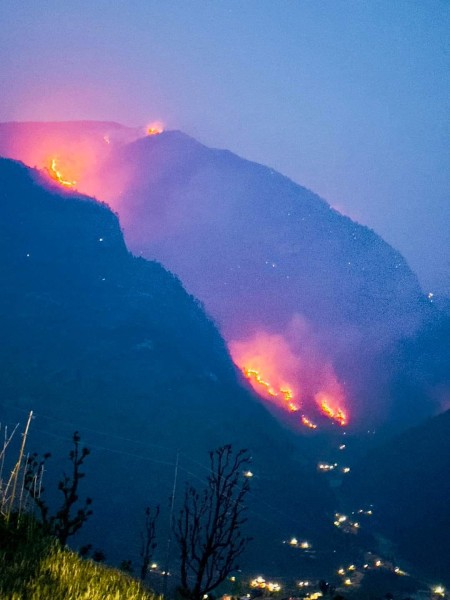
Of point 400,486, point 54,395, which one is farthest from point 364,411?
point 54,395

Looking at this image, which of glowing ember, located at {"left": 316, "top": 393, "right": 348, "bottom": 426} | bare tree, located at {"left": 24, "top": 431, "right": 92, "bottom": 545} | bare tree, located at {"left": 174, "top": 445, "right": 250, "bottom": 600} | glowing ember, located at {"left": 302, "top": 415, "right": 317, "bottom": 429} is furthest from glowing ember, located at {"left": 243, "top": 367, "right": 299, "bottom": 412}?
bare tree, located at {"left": 24, "top": 431, "right": 92, "bottom": 545}

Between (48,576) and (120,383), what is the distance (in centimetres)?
5735

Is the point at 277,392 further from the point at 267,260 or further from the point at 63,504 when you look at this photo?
the point at 63,504

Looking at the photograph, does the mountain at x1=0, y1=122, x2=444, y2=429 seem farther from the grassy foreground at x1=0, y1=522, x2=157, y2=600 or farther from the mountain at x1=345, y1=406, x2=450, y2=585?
the grassy foreground at x1=0, y1=522, x2=157, y2=600

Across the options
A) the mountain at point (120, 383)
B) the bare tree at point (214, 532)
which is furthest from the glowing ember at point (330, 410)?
the bare tree at point (214, 532)

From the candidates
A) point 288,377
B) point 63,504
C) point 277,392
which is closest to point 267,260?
point 288,377

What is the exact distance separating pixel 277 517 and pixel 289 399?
46.5m

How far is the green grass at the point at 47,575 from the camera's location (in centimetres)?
338

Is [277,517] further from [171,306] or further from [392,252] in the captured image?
[392,252]

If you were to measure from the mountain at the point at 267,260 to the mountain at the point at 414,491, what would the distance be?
20.9 meters

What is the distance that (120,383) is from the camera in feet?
191

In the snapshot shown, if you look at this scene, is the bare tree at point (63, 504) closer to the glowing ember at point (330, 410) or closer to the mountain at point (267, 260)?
the mountain at point (267, 260)

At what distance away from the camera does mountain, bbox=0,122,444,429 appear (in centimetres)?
12631

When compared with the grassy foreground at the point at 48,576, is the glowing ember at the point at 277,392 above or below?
above
